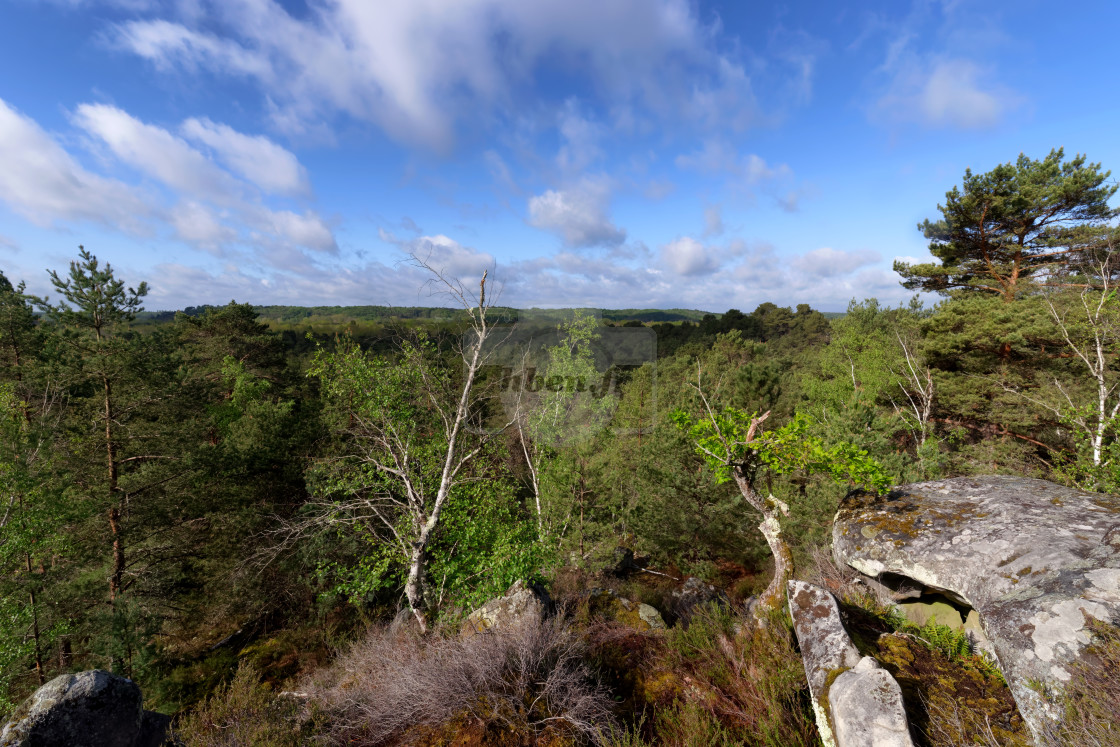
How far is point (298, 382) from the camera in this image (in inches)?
942

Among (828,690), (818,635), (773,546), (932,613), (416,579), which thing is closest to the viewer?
(828,690)

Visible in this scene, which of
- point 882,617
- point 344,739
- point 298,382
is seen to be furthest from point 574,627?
point 298,382

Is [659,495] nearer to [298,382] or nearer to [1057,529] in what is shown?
[1057,529]

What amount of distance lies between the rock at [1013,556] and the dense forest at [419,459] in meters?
0.64

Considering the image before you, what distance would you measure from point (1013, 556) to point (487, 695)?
5.46 meters

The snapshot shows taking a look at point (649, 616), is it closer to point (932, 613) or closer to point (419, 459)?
point (932, 613)

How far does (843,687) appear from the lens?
3129 millimetres

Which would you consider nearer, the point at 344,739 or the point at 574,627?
the point at 344,739

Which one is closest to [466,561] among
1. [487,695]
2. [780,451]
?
[487,695]

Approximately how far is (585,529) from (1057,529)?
1347 centimetres

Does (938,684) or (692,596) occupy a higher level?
(938,684)

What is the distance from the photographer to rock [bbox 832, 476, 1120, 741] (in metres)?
2.72

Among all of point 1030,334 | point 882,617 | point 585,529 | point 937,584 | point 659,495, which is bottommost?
Answer: point 585,529

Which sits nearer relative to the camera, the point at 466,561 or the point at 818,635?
the point at 818,635
